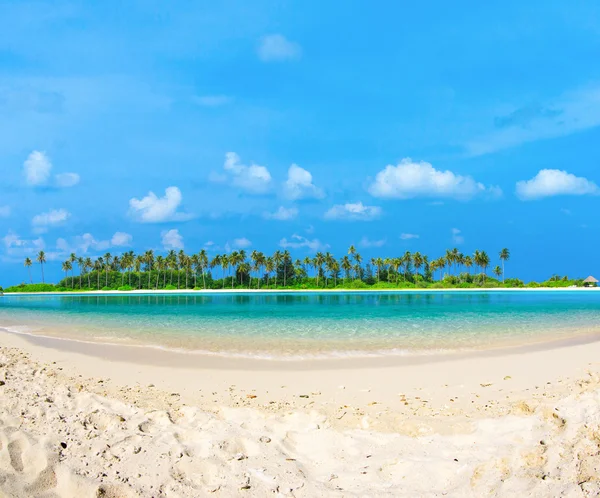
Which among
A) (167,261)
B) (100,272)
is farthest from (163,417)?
(100,272)

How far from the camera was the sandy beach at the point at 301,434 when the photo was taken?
4.00m

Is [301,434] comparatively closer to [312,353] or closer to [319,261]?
[312,353]

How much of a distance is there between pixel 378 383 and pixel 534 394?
3007mm

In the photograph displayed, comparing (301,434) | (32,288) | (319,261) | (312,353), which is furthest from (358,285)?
(301,434)

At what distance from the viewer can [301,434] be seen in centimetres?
575

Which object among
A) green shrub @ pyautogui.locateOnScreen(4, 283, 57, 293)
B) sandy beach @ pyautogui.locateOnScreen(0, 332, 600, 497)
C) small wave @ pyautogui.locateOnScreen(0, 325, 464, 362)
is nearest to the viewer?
sandy beach @ pyautogui.locateOnScreen(0, 332, 600, 497)

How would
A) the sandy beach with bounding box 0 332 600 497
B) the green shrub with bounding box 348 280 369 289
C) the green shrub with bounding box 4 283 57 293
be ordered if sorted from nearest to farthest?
the sandy beach with bounding box 0 332 600 497
the green shrub with bounding box 348 280 369 289
the green shrub with bounding box 4 283 57 293

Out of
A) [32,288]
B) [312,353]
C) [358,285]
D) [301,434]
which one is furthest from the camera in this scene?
[32,288]

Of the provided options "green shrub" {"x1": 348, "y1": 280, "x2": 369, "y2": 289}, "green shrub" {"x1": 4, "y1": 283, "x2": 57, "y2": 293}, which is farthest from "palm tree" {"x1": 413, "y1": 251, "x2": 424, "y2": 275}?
"green shrub" {"x1": 4, "y1": 283, "x2": 57, "y2": 293}

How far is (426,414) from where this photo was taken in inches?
268

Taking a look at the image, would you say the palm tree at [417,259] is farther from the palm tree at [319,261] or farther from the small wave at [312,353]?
the small wave at [312,353]

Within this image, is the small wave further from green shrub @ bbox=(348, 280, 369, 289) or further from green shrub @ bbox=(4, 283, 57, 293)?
green shrub @ bbox=(4, 283, 57, 293)

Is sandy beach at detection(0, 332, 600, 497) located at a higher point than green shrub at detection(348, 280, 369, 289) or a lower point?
higher

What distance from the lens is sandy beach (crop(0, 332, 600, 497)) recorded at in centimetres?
400
